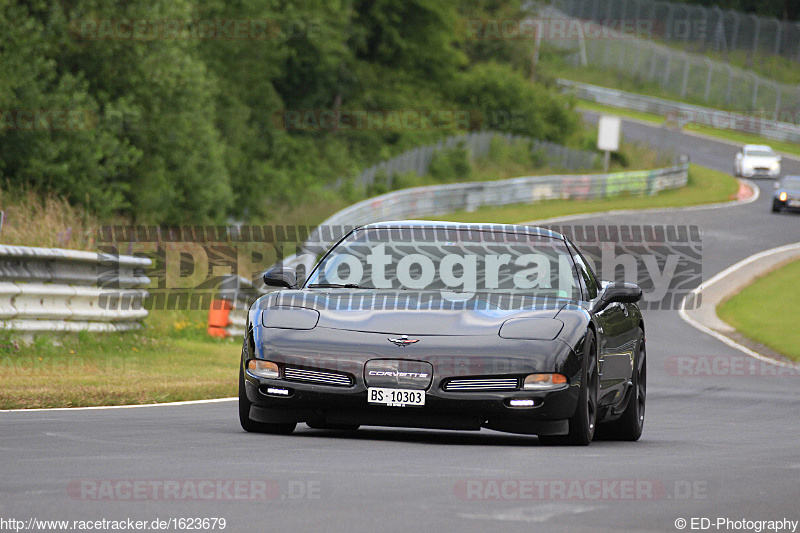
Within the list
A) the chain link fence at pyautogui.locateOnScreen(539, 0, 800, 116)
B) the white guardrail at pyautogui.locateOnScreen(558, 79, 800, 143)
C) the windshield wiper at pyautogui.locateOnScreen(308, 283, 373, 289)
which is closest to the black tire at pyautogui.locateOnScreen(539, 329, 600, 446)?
the windshield wiper at pyautogui.locateOnScreen(308, 283, 373, 289)

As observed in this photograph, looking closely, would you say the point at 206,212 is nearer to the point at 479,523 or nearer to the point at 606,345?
the point at 606,345

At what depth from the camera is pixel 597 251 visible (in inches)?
1481

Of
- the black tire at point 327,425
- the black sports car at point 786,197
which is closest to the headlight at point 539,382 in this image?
the black tire at point 327,425

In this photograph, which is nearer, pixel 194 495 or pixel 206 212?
pixel 194 495

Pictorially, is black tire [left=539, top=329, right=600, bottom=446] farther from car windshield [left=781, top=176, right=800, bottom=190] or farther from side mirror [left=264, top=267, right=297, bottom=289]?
car windshield [left=781, top=176, right=800, bottom=190]

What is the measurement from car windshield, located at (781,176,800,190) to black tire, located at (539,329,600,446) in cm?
4593

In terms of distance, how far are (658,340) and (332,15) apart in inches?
1595

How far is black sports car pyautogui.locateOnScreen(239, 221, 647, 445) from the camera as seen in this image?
29.5 ft

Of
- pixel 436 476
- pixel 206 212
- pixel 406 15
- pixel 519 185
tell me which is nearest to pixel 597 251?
pixel 206 212

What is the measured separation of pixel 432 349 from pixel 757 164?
63120 mm

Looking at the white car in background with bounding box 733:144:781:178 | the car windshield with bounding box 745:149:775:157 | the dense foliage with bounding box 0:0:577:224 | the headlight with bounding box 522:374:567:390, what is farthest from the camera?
the car windshield with bounding box 745:149:775:157

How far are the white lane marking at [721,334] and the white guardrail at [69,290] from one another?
10611 mm

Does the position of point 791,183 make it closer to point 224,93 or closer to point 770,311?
point 224,93

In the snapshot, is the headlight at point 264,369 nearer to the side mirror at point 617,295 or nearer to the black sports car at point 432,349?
the black sports car at point 432,349
